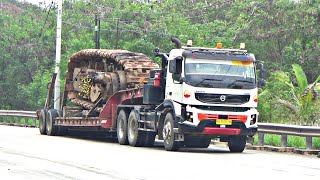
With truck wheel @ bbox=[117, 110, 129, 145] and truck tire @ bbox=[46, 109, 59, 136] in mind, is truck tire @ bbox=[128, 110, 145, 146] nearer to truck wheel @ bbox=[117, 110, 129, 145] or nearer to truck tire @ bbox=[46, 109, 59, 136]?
truck wheel @ bbox=[117, 110, 129, 145]

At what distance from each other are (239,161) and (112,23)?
126 feet

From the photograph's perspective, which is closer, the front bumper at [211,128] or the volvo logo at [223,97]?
the front bumper at [211,128]

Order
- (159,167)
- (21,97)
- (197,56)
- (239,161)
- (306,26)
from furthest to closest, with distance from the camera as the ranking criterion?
(21,97), (306,26), (197,56), (239,161), (159,167)

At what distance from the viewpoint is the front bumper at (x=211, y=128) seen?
2077 cm

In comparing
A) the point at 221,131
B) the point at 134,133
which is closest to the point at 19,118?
the point at 134,133

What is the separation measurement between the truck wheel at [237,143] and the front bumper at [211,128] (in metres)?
0.66

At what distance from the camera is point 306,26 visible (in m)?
46.6

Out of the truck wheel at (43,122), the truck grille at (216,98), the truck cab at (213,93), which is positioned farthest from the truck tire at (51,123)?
the truck grille at (216,98)

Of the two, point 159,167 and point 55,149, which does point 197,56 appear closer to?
point 55,149

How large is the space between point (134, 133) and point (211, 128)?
11.0 ft

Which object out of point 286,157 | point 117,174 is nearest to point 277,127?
point 286,157

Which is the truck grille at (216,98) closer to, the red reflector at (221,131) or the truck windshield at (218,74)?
the truck windshield at (218,74)

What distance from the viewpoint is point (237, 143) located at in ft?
72.0

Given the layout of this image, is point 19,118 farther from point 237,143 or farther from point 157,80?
point 237,143
